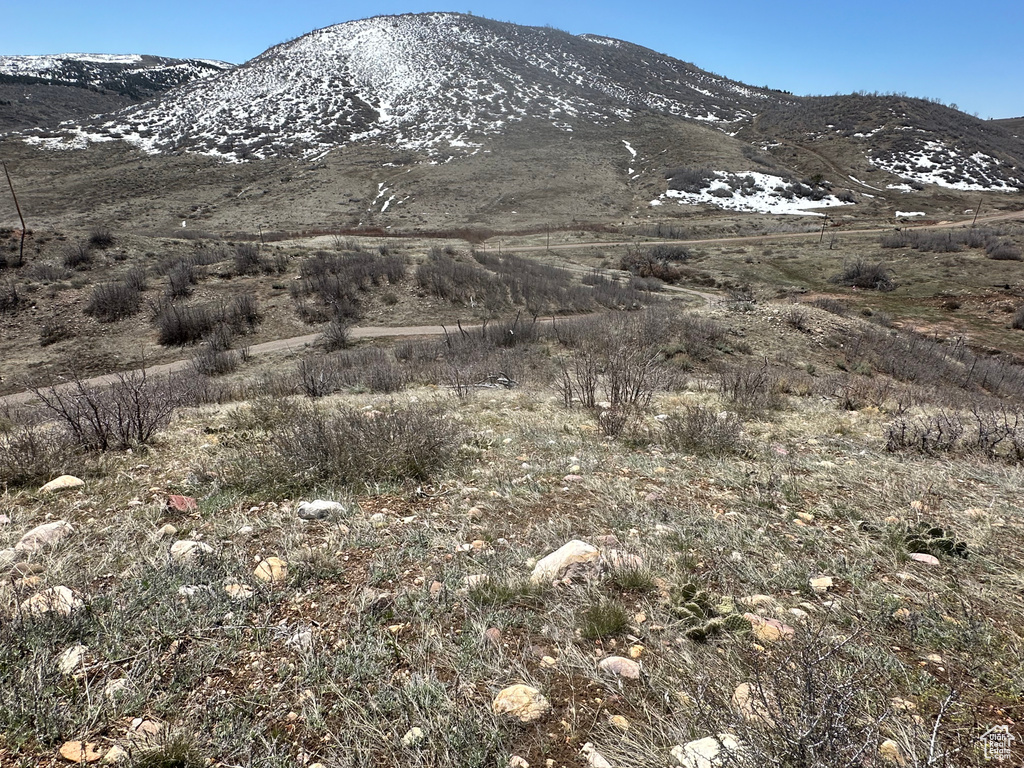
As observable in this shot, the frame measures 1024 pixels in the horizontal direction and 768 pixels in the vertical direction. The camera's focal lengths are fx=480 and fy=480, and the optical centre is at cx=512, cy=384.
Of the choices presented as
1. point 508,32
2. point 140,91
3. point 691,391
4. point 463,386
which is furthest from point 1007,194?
point 140,91

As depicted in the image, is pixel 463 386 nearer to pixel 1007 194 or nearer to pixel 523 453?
pixel 523 453

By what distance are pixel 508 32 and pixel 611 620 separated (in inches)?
5401

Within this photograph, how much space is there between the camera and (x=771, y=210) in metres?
47.0

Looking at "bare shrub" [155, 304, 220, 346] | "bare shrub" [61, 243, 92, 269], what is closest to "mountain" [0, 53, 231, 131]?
"bare shrub" [61, 243, 92, 269]

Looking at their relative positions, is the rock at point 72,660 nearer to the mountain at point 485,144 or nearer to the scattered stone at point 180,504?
the scattered stone at point 180,504

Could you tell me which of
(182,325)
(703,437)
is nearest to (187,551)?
(703,437)

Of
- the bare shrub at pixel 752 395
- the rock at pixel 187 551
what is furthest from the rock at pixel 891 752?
the bare shrub at pixel 752 395

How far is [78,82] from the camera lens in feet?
334

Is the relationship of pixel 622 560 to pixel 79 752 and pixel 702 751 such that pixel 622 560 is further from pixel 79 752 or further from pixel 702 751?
pixel 79 752

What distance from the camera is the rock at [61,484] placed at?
11.7ft

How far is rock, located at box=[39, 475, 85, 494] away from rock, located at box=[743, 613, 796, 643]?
15.3 ft

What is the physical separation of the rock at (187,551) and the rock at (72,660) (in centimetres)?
64

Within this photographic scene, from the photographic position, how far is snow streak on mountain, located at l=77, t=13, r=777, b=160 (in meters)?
70.2

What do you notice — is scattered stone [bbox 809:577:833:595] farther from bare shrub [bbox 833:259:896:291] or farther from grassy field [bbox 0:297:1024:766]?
bare shrub [bbox 833:259:896:291]
